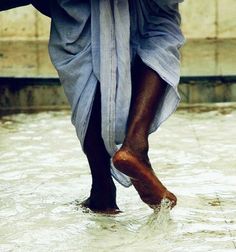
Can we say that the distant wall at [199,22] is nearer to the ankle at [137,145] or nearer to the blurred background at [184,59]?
the blurred background at [184,59]

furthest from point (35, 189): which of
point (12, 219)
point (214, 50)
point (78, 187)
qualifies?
point (214, 50)

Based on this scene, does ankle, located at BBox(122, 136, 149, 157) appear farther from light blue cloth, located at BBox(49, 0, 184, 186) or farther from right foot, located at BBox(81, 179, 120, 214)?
right foot, located at BBox(81, 179, 120, 214)

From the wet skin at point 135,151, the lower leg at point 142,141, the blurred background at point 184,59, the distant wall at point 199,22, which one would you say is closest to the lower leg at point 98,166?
the wet skin at point 135,151

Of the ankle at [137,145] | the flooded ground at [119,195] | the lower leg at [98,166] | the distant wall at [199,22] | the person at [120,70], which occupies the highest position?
the person at [120,70]

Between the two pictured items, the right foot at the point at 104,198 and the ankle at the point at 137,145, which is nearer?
the ankle at the point at 137,145

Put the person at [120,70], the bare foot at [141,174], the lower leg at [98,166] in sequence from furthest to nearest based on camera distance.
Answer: the lower leg at [98,166], the person at [120,70], the bare foot at [141,174]

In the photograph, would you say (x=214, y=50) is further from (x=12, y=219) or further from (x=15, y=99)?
(x=12, y=219)

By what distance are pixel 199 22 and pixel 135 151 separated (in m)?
7.47

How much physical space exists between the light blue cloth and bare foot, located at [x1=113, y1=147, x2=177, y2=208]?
165 mm

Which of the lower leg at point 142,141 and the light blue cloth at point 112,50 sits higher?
the light blue cloth at point 112,50

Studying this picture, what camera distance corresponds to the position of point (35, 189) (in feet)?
14.5

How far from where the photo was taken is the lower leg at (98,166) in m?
3.67

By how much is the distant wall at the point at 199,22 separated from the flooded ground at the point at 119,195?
4293 mm

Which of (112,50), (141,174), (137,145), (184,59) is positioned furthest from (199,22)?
(141,174)
